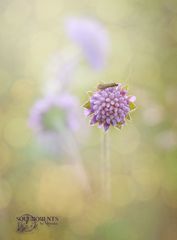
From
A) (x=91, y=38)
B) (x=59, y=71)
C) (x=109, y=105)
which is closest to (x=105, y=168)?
(x=109, y=105)

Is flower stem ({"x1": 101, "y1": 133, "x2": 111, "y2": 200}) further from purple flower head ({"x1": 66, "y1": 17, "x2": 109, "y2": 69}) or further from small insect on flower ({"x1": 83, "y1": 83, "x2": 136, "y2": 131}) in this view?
purple flower head ({"x1": 66, "y1": 17, "x2": 109, "y2": 69})

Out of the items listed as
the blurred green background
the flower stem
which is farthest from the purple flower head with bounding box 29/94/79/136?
the flower stem

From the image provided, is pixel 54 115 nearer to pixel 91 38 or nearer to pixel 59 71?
pixel 59 71

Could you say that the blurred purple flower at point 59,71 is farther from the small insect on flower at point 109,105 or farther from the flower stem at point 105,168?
the flower stem at point 105,168

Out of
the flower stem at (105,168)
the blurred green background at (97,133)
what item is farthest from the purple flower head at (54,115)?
the flower stem at (105,168)

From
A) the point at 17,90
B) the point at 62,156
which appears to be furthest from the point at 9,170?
the point at 17,90

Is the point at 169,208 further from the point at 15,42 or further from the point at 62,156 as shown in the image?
the point at 15,42
